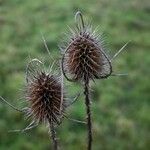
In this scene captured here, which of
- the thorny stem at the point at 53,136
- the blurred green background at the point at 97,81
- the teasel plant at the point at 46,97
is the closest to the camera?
the thorny stem at the point at 53,136

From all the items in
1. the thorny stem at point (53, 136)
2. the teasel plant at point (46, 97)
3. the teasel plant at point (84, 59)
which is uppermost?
the teasel plant at point (84, 59)

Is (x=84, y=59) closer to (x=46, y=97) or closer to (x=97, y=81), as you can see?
(x=46, y=97)

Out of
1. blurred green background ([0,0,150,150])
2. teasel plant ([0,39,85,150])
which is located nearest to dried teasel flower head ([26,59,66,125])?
teasel plant ([0,39,85,150])

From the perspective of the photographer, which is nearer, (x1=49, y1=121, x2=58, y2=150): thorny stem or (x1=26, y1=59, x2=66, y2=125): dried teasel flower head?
(x1=49, y1=121, x2=58, y2=150): thorny stem

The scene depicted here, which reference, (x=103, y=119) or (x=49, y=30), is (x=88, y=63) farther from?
(x=49, y=30)

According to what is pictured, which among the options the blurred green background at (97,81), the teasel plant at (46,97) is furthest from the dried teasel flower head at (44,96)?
the blurred green background at (97,81)

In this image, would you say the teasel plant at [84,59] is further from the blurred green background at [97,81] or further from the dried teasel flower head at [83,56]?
the blurred green background at [97,81]

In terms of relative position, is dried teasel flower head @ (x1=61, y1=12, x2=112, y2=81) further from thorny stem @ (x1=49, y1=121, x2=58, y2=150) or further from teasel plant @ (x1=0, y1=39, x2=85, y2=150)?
thorny stem @ (x1=49, y1=121, x2=58, y2=150)

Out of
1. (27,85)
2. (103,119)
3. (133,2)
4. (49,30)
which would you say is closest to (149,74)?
(103,119)
